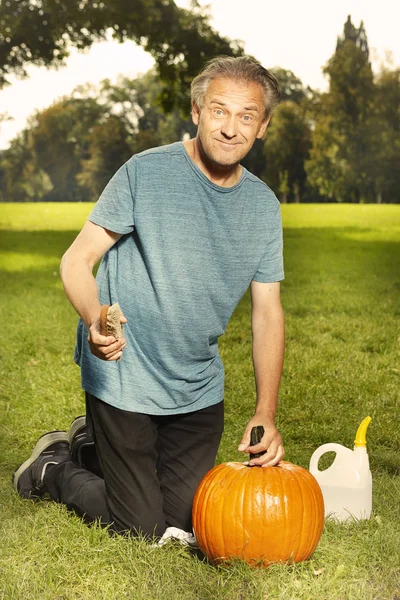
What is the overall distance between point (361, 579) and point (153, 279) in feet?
4.19

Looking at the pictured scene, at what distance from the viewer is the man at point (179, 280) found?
3.24m

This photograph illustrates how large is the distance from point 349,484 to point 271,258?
0.96 metres

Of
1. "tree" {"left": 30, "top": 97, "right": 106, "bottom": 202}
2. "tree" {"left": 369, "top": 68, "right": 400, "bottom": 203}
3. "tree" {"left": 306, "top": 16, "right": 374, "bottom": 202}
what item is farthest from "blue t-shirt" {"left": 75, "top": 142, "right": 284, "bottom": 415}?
"tree" {"left": 30, "top": 97, "right": 106, "bottom": 202}

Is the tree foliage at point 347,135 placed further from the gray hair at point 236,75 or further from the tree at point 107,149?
the gray hair at point 236,75

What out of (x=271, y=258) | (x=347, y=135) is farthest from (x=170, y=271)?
(x=347, y=135)

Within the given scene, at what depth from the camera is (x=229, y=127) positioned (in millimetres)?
3207

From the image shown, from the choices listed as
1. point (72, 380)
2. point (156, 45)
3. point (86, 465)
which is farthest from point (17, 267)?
point (86, 465)

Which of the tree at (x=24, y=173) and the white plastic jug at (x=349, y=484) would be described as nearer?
the white plastic jug at (x=349, y=484)

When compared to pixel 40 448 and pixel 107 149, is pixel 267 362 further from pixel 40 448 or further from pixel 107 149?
pixel 107 149

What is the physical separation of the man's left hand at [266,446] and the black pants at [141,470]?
0.39 m

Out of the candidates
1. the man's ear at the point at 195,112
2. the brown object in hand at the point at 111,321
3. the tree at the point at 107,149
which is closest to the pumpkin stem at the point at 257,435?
the brown object in hand at the point at 111,321

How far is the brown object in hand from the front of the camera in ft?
8.54

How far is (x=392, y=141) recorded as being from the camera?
16969 mm

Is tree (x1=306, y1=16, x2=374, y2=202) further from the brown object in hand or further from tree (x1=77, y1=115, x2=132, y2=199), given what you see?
the brown object in hand
